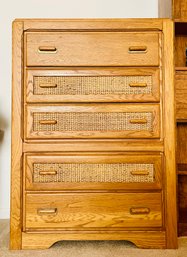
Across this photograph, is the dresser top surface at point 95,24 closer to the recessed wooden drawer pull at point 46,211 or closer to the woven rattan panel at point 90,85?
the woven rattan panel at point 90,85

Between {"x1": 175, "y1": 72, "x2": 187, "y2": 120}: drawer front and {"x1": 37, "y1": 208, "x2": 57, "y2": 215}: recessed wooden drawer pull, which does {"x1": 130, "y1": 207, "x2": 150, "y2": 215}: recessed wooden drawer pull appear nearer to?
{"x1": 37, "y1": 208, "x2": 57, "y2": 215}: recessed wooden drawer pull

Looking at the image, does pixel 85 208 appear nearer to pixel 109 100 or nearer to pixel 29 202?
pixel 29 202

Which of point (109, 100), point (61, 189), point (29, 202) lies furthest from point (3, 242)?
point (109, 100)

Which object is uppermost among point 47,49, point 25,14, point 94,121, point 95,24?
point 25,14

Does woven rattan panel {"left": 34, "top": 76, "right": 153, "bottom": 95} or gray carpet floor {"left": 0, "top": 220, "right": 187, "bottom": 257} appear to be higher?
woven rattan panel {"left": 34, "top": 76, "right": 153, "bottom": 95}

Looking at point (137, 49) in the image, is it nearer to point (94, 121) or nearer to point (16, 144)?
point (94, 121)

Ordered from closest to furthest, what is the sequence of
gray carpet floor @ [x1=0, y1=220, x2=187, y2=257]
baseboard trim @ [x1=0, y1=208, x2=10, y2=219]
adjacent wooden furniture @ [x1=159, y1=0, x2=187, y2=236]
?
gray carpet floor @ [x1=0, y1=220, x2=187, y2=257] < adjacent wooden furniture @ [x1=159, y1=0, x2=187, y2=236] < baseboard trim @ [x1=0, y1=208, x2=10, y2=219]

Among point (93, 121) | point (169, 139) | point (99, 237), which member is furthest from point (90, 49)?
point (99, 237)

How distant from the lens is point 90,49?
1.42m

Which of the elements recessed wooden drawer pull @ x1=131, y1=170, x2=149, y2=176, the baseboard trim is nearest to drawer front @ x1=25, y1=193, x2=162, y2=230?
recessed wooden drawer pull @ x1=131, y1=170, x2=149, y2=176

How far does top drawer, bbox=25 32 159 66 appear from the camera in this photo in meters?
1.42

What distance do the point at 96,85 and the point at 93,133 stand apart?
0.24 metres

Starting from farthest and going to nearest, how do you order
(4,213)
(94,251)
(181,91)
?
(4,213)
(181,91)
(94,251)

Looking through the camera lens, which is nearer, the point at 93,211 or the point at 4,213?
the point at 93,211
